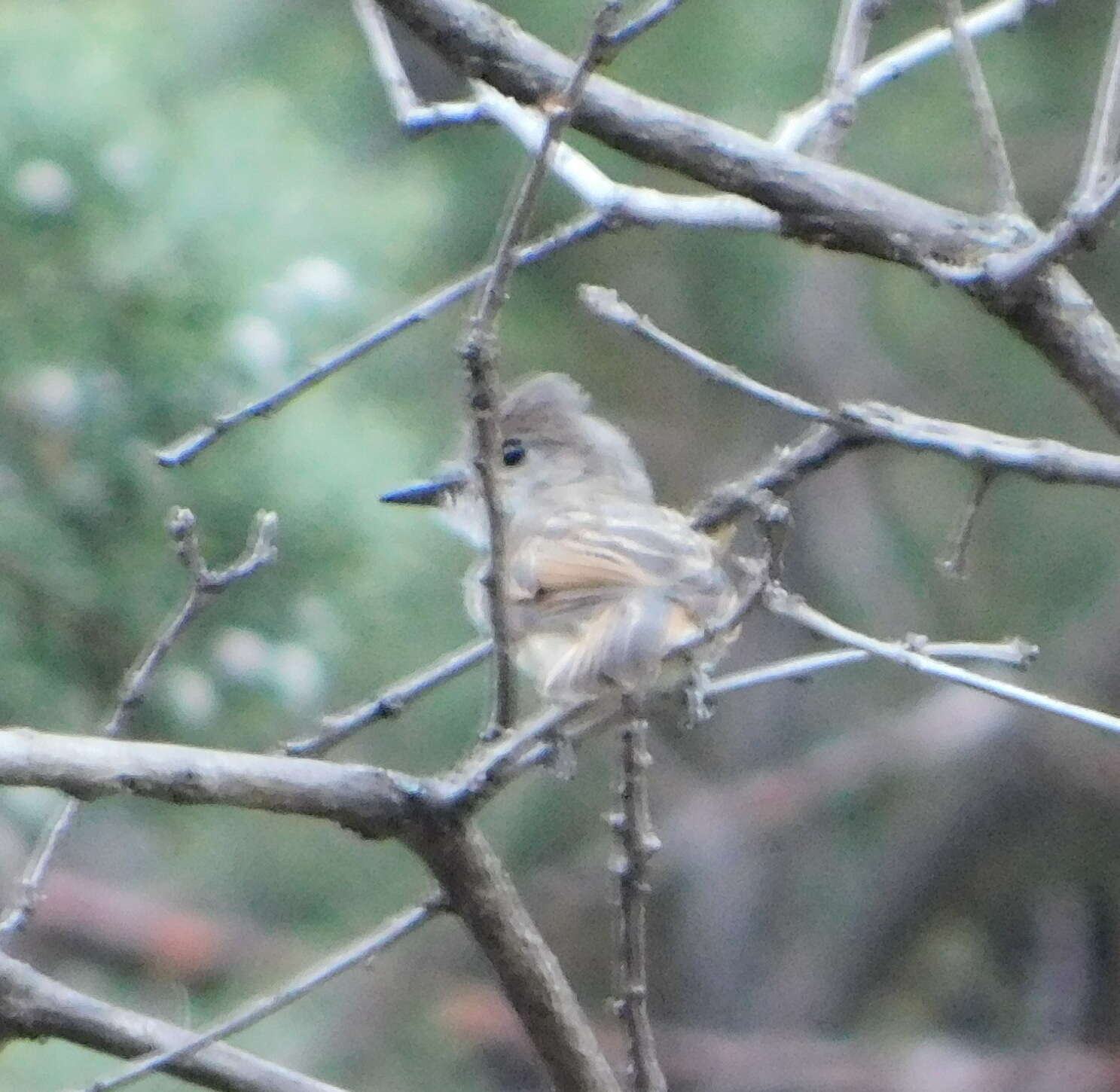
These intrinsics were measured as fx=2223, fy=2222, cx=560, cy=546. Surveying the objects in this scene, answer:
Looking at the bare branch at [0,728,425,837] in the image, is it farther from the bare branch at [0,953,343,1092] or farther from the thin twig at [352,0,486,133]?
the thin twig at [352,0,486,133]

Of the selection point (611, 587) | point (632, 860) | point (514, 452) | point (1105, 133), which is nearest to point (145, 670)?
point (632, 860)

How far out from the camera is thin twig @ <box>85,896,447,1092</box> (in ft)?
4.79

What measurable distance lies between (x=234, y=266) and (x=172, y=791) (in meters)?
1.18

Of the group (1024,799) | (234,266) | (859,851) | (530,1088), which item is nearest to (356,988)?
(530,1088)

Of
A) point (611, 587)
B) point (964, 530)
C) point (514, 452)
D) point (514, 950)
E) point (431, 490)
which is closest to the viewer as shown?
point (514, 950)

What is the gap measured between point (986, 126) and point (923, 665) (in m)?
0.42

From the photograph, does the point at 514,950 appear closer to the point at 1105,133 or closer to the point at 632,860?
the point at 632,860

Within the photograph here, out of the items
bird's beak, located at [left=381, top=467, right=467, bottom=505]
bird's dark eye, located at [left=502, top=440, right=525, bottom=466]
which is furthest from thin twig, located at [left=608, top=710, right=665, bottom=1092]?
bird's dark eye, located at [left=502, top=440, right=525, bottom=466]

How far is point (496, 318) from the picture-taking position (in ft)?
4.43

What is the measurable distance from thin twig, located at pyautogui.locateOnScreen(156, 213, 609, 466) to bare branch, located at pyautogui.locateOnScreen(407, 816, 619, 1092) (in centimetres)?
36

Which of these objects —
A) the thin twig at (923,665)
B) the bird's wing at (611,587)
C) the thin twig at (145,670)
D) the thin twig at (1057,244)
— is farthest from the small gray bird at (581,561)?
the thin twig at (1057,244)

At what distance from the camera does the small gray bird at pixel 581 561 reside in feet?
6.36

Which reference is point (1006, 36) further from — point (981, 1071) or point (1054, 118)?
point (981, 1071)

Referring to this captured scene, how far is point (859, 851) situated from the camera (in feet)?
15.8
